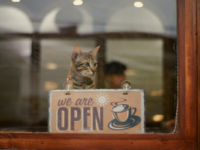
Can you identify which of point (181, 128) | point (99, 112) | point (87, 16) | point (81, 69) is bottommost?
point (181, 128)

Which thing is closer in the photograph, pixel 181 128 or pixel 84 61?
pixel 181 128

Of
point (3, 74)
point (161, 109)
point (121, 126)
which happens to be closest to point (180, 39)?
point (161, 109)

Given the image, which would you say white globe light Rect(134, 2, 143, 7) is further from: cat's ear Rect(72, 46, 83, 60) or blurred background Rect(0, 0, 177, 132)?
cat's ear Rect(72, 46, 83, 60)

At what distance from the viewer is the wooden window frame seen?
60.9 inches

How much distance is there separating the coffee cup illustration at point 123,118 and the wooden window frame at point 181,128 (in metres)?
0.08

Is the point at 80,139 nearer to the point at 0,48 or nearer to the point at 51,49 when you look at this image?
the point at 51,49

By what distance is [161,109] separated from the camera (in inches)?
68.3

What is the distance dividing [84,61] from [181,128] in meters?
1.07

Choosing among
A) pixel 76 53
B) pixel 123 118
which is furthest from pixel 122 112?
pixel 76 53

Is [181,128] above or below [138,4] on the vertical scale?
below

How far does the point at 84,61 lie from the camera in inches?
70.9

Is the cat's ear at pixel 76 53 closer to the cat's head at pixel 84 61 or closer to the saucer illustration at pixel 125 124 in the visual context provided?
the cat's head at pixel 84 61

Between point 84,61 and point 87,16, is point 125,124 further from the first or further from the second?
point 87,16

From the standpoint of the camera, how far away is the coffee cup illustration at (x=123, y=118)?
163 cm
